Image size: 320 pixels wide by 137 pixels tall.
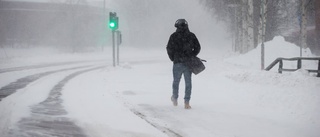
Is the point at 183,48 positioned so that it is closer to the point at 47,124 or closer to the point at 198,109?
the point at 198,109

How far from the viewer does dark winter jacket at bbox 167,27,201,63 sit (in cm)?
698

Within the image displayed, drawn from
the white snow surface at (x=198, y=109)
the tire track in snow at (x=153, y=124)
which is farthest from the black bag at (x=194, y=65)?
the tire track in snow at (x=153, y=124)

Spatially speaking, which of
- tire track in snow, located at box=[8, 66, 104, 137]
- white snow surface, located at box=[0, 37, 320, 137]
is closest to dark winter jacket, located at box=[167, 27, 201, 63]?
white snow surface, located at box=[0, 37, 320, 137]

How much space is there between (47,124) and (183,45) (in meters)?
3.28

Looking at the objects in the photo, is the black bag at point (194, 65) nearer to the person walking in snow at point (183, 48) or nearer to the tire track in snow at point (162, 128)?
the person walking in snow at point (183, 48)

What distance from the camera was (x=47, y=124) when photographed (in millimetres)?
5504

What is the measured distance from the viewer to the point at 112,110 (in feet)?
21.9

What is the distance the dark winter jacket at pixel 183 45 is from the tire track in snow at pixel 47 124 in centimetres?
272

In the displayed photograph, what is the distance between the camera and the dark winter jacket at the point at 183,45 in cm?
698

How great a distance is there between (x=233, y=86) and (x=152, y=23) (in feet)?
154

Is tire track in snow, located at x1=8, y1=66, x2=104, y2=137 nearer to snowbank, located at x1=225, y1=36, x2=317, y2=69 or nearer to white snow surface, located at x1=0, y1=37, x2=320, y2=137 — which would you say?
white snow surface, located at x1=0, y1=37, x2=320, y2=137

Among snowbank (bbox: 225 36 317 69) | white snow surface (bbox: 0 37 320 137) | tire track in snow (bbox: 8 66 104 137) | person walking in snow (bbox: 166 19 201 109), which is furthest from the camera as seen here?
snowbank (bbox: 225 36 317 69)

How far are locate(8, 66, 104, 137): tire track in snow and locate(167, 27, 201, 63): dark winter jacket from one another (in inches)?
107

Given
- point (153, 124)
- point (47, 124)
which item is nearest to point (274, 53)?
point (153, 124)
